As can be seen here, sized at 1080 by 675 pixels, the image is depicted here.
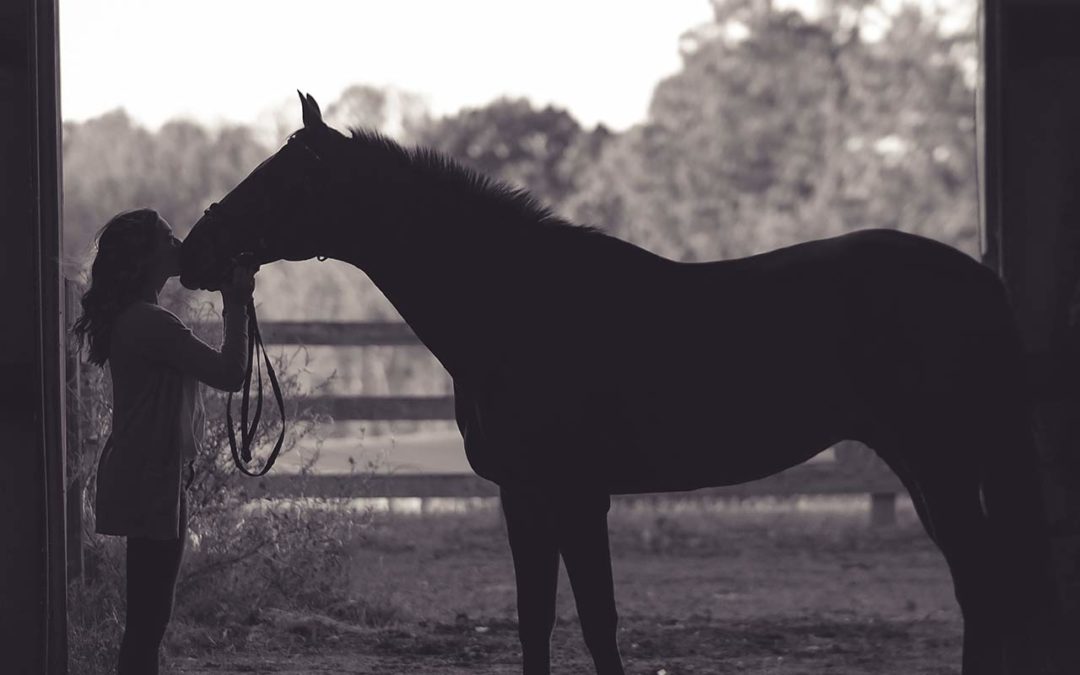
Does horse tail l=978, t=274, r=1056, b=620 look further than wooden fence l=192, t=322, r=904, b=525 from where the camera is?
No

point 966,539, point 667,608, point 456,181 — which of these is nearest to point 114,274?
point 456,181

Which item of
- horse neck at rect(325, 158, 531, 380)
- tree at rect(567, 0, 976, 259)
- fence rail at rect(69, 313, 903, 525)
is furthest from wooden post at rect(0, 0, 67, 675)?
tree at rect(567, 0, 976, 259)

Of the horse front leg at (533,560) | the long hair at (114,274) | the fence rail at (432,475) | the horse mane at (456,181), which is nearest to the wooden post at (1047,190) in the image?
the horse mane at (456,181)

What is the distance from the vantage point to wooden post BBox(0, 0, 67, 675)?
4.38 m

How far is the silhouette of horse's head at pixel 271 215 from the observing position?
418cm

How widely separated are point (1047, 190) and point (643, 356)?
4.92 feet

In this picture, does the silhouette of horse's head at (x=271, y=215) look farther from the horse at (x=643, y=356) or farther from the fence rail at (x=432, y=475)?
the fence rail at (x=432, y=475)

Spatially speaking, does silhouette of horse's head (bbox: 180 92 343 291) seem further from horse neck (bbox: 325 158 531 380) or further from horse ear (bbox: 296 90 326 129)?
horse neck (bbox: 325 158 531 380)

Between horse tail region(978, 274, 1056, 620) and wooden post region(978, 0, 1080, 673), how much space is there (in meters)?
0.12

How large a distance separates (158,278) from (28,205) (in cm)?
71

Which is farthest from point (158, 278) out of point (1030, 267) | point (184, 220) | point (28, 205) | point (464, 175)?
point (184, 220)

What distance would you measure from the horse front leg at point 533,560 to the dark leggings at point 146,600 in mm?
1101

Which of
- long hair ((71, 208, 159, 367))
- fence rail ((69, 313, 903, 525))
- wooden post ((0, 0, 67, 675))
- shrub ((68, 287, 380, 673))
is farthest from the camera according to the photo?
fence rail ((69, 313, 903, 525))

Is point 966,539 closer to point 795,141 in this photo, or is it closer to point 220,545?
point 220,545
